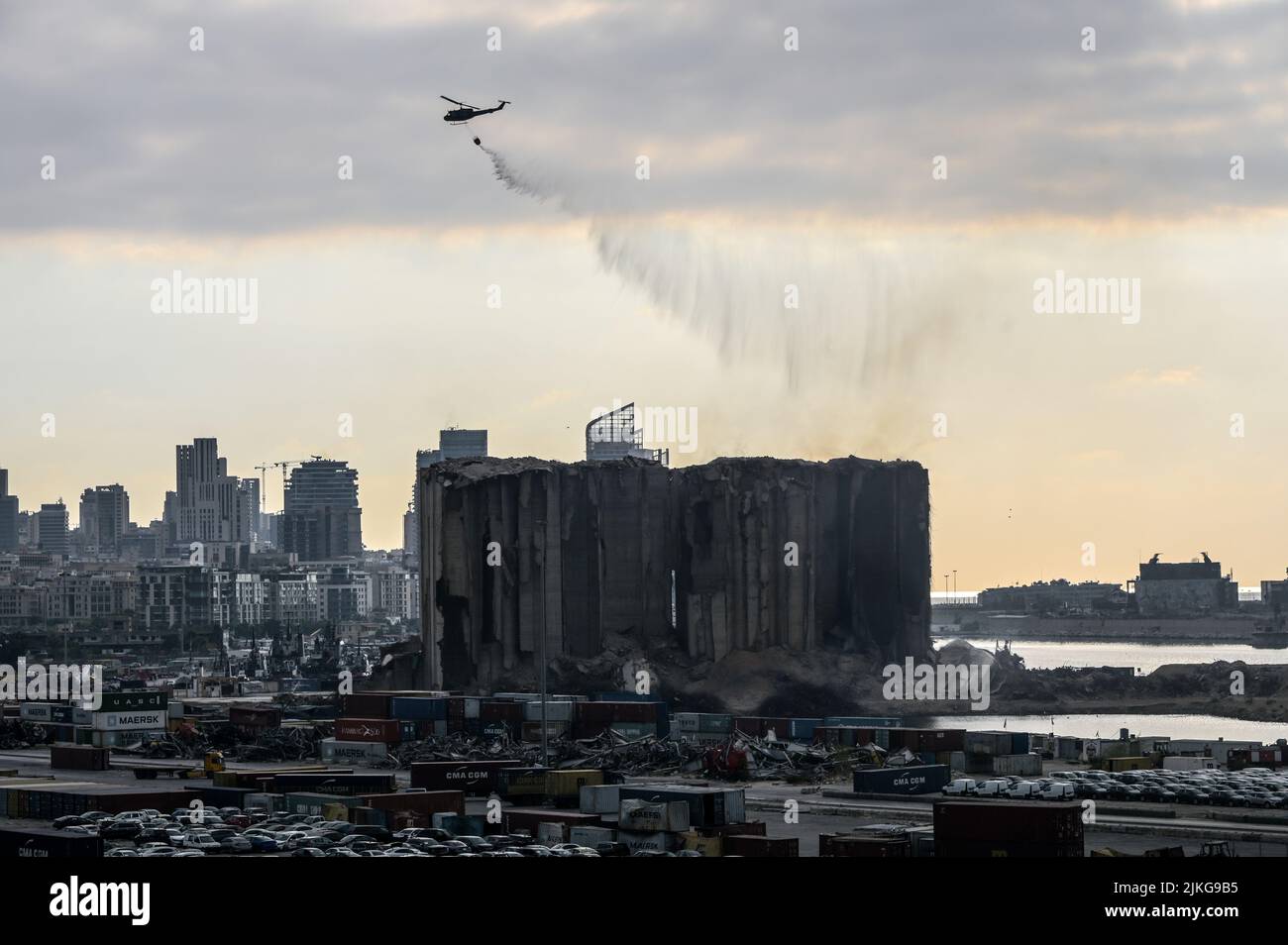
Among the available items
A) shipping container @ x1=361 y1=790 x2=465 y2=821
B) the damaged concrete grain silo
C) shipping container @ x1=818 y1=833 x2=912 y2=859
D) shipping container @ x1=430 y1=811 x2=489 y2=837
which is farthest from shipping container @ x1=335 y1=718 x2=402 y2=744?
shipping container @ x1=818 y1=833 x2=912 y2=859

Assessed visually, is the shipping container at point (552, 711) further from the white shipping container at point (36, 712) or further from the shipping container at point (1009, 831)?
the shipping container at point (1009, 831)

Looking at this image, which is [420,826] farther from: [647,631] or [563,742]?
[647,631]

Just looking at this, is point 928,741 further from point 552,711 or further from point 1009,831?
point 1009,831

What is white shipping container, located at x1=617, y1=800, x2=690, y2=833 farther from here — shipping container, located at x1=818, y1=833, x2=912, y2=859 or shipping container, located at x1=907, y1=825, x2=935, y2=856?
shipping container, located at x1=907, y1=825, x2=935, y2=856

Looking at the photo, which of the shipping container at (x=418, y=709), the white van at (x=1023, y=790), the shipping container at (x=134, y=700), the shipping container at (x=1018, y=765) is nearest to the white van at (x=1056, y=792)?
the white van at (x=1023, y=790)

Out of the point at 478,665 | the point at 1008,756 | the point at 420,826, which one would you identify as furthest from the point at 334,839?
the point at 478,665

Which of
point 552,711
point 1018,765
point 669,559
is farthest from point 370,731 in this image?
point 669,559
